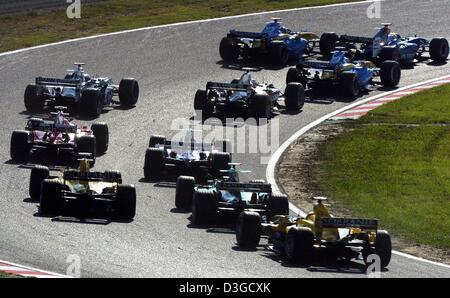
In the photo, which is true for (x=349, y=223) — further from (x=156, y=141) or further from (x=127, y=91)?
(x=127, y=91)

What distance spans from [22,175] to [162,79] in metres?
14.0

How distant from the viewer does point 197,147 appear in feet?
115

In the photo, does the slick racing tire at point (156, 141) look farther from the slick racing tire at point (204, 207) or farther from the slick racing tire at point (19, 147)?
the slick racing tire at point (204, 207)

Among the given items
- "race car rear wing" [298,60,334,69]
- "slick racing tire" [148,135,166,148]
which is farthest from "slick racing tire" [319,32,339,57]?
"slick racing tire" [148,135,166,148]

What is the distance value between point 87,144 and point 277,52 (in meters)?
15.6

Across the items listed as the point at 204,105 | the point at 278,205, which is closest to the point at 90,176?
the point at 278,205

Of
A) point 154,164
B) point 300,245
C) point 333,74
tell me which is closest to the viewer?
point 300,245

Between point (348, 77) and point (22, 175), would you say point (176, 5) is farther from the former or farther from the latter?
point (22, 175)

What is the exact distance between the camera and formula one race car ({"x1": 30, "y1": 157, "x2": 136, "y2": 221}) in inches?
1154

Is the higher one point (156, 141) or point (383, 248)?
point (156, 141)

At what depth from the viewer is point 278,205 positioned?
1179 inches

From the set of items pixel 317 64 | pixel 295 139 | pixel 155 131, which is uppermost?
pixel 317 64

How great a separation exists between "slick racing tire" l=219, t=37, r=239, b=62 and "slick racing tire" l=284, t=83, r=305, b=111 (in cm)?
667
